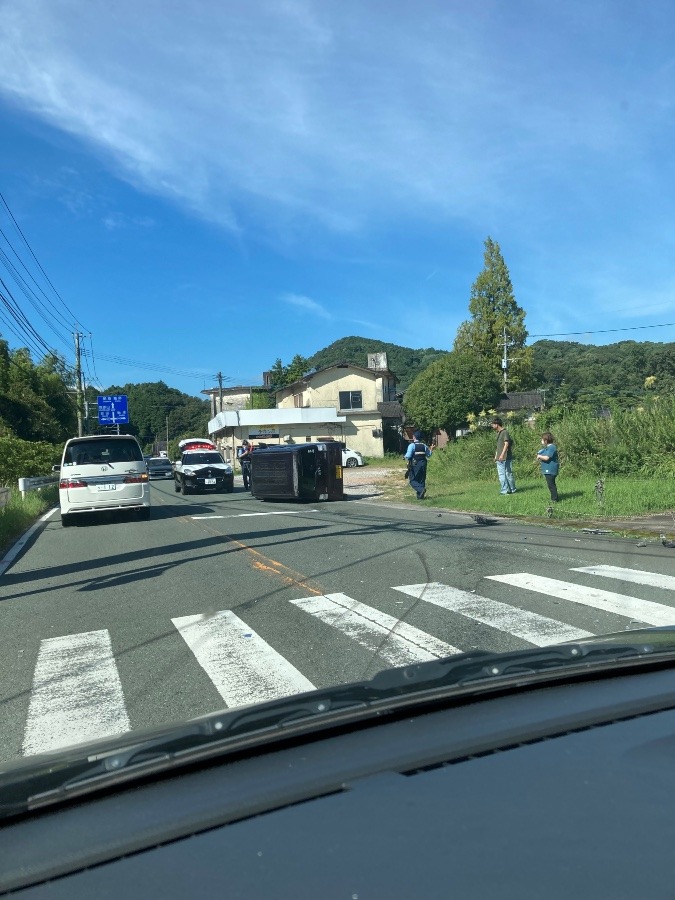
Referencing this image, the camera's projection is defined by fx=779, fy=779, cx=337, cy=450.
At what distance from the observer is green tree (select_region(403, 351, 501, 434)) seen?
162 ft

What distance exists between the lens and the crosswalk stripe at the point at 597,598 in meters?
6.88

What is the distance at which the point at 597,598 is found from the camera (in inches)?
302

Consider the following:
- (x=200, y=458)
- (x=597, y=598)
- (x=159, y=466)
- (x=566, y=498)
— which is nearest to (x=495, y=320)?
(x=159, y=466)

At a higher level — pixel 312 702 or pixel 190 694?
pixel 312 702

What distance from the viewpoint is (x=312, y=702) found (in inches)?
109

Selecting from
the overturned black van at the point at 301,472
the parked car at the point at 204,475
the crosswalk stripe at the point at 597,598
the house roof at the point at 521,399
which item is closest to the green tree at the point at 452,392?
the house roof at the point at 521,399

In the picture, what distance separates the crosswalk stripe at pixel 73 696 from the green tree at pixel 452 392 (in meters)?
43.6

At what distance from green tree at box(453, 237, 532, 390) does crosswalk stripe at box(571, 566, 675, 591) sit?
49.3m

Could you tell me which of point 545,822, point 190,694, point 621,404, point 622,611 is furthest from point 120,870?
point 621,404

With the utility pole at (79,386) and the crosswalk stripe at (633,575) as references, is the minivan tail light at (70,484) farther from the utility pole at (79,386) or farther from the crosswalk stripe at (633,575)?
the utility pole at (79,386)

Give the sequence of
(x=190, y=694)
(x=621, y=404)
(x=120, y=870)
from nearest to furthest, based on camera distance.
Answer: (x=120, y=870) → (x=190, y=694) → (x=621, y=404)

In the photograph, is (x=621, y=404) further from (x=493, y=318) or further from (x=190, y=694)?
(x=493, y=318)

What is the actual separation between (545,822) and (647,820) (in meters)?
0.24

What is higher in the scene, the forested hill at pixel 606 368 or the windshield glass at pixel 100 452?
the forested hill at pixel 606 368
